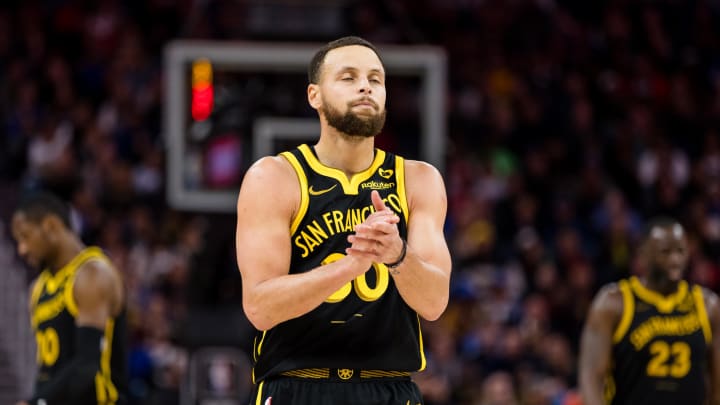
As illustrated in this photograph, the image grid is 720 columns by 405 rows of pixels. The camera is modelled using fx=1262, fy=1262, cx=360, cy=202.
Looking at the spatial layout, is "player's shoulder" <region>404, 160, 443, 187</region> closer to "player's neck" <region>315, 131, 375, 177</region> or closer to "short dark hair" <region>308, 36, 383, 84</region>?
"player's neck" <region>315, 131, 375, 177</region>

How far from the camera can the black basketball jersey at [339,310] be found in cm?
487

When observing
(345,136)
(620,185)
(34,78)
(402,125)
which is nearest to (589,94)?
(620,185)

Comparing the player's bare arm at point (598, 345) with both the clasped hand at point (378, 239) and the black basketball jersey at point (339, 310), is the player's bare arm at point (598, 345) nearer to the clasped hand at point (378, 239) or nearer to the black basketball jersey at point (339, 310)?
the black basketball jersey at point (339, 310)

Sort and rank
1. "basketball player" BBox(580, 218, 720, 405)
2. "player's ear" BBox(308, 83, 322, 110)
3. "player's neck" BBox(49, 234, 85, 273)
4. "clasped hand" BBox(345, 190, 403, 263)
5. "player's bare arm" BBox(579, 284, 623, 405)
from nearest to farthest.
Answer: "clasped hand" BBox(345, 190, 403, 263), "player's ear" BBox(308, 83, 322, 110), "player's neck" BBox(49, 234, 85, 273), "player's bare arm" BBox(579, 284, 623, 405), "basketball player" BBox(580, 218, 720, 405)

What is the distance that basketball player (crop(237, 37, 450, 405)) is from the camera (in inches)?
190

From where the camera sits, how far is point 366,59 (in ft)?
16.3

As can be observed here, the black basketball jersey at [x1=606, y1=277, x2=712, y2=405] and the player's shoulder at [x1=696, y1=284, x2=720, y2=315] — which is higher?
the player's shoulder at [x1=696, y1=284, x2=720, y2=315]

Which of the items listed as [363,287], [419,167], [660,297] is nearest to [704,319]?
[660,297]

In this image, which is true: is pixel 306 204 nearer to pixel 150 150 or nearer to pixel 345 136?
pixel 345 136

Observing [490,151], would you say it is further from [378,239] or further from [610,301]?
[378,239]

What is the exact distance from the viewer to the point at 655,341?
7.90 metres

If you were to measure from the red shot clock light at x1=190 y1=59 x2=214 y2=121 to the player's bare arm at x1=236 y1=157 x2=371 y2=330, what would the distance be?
7.09 metres

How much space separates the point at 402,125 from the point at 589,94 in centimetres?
522

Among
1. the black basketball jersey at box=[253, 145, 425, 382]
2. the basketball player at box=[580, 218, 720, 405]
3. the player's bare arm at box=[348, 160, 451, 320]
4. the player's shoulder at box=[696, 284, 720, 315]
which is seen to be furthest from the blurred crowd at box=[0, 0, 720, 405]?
the black basketball jersey at box=[253, 145, 425, 382]
